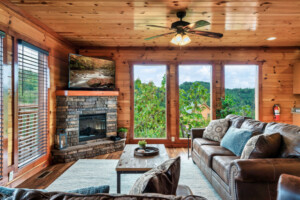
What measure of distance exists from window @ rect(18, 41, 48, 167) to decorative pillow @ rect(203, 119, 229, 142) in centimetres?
314

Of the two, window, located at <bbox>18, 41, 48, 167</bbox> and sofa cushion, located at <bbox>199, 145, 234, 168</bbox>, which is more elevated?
window, located at <bbox>18, 41, 48, 167</bbox>

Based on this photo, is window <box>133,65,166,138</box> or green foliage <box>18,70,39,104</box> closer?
green foliage <box>18,70,39,104</box>

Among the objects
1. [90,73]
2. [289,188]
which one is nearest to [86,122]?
[90,73]

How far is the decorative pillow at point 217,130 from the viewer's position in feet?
10.9

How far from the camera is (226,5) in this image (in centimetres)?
274

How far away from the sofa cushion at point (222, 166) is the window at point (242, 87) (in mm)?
2966

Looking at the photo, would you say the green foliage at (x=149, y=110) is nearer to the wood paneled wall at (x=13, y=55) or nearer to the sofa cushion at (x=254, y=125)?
the wood paneled wall at (x=13, y=55)

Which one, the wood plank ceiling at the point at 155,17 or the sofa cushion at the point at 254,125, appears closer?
the sofa cushion at the point at 254,125

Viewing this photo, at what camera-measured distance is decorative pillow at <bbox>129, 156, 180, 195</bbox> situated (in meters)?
0.89

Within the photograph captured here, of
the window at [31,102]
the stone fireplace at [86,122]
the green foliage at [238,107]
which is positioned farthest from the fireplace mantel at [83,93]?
the green foliage at [238,107]

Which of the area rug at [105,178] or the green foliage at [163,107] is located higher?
the green foliage at [163,107]

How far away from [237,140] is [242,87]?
2966mm

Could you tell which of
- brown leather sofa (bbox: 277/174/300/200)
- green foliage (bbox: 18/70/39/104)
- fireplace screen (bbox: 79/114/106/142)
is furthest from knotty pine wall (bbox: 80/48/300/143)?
brown leather sofa (bbox: 277/174/300/200)

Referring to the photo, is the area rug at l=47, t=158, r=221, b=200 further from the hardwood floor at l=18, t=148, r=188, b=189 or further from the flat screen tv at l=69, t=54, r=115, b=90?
the flat screen tv at l=69, t=54, r=115, b=90
